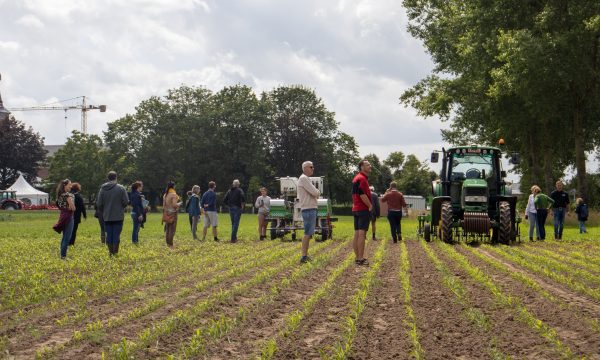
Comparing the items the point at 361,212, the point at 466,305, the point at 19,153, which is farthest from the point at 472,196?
the point at 19,153

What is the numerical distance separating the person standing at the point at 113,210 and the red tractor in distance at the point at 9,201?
61.7m

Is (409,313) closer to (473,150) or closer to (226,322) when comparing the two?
(226,322)

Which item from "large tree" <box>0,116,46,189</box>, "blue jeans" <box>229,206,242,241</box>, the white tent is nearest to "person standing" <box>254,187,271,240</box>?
"blue jeans" <box>229,206,242,241</box>

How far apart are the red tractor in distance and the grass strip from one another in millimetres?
66935

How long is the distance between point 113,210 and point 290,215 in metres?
8.25

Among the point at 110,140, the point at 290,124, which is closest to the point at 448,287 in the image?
the point at 290,124

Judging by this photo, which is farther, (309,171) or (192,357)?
(309,171)

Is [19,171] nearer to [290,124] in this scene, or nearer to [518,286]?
[290,124]

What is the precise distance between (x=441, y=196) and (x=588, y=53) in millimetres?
14496

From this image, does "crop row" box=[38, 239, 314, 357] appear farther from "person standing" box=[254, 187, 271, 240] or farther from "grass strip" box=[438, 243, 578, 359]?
"person standing" box=[254, 187, 271, 240]

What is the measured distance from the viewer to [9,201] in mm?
72312

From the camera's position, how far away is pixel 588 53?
3030cm

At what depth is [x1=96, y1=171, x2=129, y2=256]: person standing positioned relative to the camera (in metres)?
15.0

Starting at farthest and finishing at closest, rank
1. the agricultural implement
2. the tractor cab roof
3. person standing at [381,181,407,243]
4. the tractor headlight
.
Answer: the agricultural implement → person standing at [381,181,407,243] → the tractor cab roof → the tractor headlight
